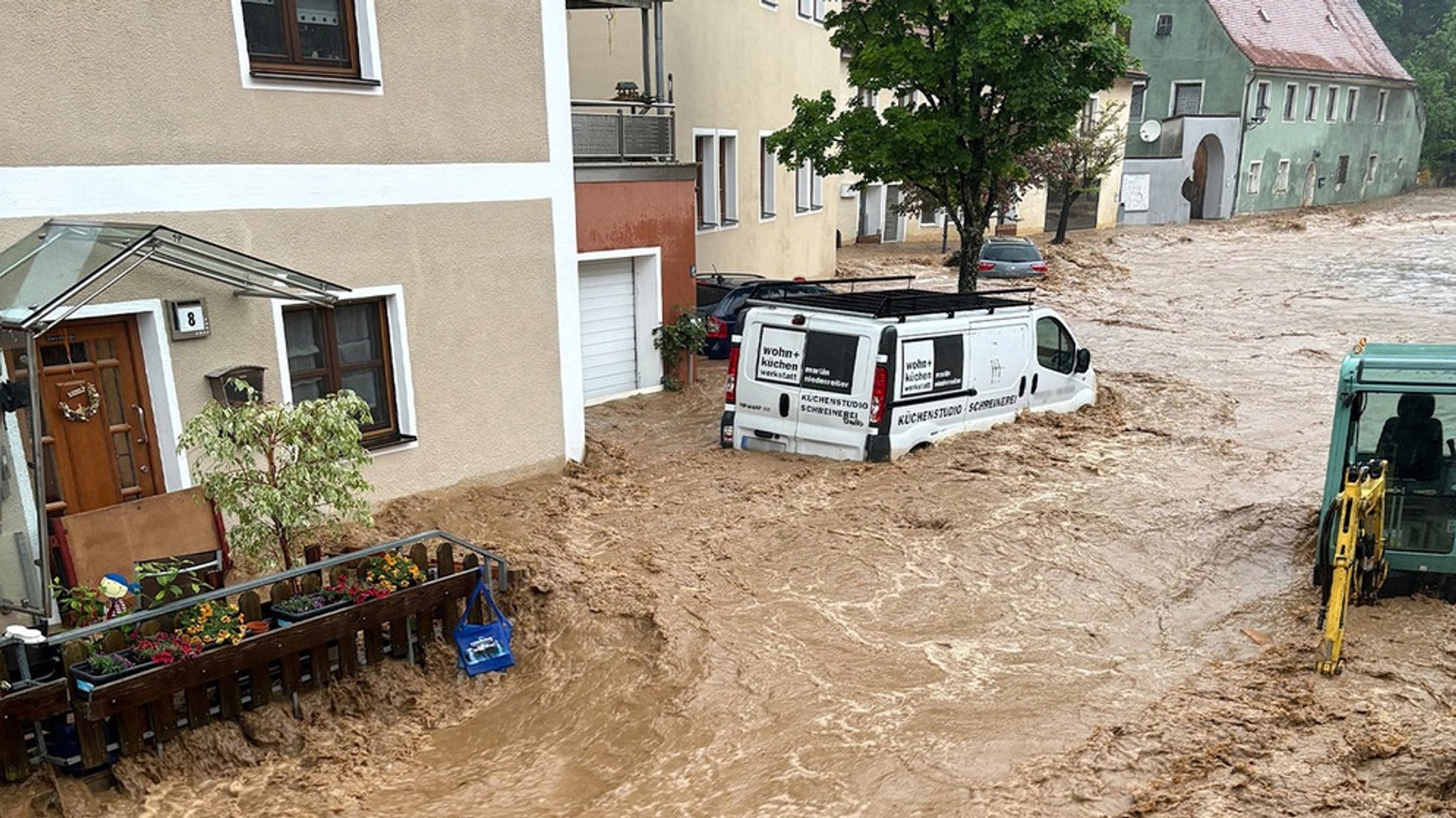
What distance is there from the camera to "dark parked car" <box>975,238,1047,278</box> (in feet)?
95.9

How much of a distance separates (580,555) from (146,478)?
3.62 metres

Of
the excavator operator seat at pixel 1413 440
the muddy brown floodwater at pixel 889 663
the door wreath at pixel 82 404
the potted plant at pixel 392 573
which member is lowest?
the muddy brown floodwater at pixel 889 663

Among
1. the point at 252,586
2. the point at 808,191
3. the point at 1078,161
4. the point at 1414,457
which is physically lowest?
the point at 252,586

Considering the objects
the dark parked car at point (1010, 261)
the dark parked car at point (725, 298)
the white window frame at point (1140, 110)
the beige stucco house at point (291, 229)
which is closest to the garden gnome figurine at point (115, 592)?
the beige stucco house at point (291, 229)

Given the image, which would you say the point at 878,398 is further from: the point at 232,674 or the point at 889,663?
the point at 232,674

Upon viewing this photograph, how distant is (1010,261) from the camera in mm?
29344

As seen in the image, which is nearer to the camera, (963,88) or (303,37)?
(303,37)

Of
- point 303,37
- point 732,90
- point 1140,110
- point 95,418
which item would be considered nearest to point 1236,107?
point 1140,110

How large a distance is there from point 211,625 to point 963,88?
14.0m

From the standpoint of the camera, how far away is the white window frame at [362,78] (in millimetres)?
8766

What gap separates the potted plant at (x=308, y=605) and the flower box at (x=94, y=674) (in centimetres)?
90

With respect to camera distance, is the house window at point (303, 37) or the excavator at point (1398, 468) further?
the house window at point (303, 37)

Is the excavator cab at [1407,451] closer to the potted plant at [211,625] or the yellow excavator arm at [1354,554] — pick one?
the yellow excavator arm at [1354,554]

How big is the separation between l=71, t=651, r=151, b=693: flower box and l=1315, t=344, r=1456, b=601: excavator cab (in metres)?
8.31
